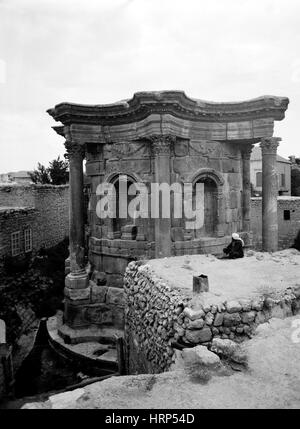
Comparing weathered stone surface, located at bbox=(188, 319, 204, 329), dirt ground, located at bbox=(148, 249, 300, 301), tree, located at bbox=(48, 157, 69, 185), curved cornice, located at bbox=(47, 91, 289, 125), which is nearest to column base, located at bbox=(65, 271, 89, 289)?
dirt ground, located at bbox=(148, 249, 300, 301)

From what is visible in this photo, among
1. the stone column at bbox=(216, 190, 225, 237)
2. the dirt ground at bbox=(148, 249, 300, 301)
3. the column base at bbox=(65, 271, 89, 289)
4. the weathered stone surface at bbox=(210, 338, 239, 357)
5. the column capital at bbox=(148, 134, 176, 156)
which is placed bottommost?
the column base at bbox=(65, 271, 89, 289)

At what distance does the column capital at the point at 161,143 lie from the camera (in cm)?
918

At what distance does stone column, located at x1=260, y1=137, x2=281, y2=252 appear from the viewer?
10.2m

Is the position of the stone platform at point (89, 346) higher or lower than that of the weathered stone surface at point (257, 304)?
lower

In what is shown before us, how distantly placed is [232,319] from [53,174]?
88.7 ft

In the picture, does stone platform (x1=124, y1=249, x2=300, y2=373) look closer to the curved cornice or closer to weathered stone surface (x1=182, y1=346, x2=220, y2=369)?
weathered stone surface (x1=182, y1=346, x2=220, y2=369)

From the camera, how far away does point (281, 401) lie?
9.83ft

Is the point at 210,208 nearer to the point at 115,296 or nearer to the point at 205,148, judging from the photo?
the point at 205,148

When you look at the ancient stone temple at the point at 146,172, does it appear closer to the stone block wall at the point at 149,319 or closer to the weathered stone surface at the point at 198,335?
the stone block wall at the point at 149,319

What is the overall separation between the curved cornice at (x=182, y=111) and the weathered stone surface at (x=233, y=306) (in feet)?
20.4

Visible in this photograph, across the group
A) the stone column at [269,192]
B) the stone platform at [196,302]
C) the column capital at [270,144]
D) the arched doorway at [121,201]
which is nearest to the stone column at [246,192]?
the stone column at [269,192]

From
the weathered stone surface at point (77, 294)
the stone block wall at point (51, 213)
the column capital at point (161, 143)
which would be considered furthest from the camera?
the stone block wall at point (51, 213)

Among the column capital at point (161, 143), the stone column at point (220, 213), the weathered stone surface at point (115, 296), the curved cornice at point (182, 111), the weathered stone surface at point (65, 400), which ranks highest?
the curved cornice at point (182, 111)
